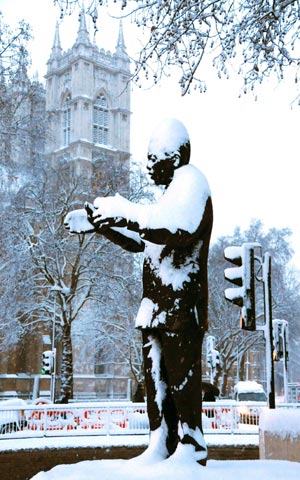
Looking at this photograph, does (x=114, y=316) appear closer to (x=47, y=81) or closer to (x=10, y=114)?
(x=10, y=114)

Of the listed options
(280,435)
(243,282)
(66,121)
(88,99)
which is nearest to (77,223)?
(280,435)

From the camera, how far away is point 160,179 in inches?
179

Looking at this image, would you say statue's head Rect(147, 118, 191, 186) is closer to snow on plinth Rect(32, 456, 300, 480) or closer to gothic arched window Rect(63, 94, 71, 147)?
snow on plinth Rect(32, 456, 300, 480)

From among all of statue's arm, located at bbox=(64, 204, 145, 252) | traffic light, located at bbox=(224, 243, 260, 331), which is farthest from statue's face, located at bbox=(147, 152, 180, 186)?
traffic light, located at bbox=(224, 243, 260, 331)

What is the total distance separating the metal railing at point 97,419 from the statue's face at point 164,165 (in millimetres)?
12357

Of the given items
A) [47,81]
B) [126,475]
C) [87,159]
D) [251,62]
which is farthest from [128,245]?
[47,81]

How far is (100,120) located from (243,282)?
64.7m

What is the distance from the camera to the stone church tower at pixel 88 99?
66.1 metres

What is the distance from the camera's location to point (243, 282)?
8141 millimetres

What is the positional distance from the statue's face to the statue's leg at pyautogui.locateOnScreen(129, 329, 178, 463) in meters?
1.09

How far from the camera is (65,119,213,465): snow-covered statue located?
4.05 m

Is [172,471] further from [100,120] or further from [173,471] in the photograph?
[100,120]

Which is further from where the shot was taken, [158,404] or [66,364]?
[66,364]

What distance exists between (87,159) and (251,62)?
57689 mm
